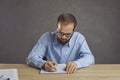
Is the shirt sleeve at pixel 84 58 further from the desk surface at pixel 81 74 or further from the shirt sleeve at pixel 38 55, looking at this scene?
the shirt sleeve at pixel 38 55

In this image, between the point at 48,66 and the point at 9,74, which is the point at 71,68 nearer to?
the point at 48,66

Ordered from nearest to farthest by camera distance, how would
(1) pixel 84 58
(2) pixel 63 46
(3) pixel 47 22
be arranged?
(1) pixel 84 58
(2) pixel 63 46
(3) pixel 47 22

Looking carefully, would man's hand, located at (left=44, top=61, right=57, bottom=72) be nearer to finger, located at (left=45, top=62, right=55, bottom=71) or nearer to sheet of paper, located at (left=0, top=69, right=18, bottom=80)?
finger, located at (left=45, top=62, right=55, bottom=71)

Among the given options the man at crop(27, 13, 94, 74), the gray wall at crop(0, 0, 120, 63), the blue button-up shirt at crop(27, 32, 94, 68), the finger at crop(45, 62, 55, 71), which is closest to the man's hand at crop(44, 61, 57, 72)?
the finger at crop(45, 62, 55, 71)

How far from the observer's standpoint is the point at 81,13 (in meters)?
3.79

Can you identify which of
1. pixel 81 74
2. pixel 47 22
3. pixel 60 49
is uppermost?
pixel 47 22

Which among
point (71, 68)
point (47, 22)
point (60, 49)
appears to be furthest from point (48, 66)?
point (47, 22)

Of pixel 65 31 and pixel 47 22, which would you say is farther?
pixel 47 22

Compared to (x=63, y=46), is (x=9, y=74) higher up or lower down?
lower down

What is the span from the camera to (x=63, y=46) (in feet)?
7.89

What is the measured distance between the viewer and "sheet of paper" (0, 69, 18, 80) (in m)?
1.83

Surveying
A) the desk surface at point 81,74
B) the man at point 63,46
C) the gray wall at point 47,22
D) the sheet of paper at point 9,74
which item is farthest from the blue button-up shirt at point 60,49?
the gray wall at point 47,22

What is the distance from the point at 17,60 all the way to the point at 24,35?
1.37ft

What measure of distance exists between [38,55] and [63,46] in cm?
26
